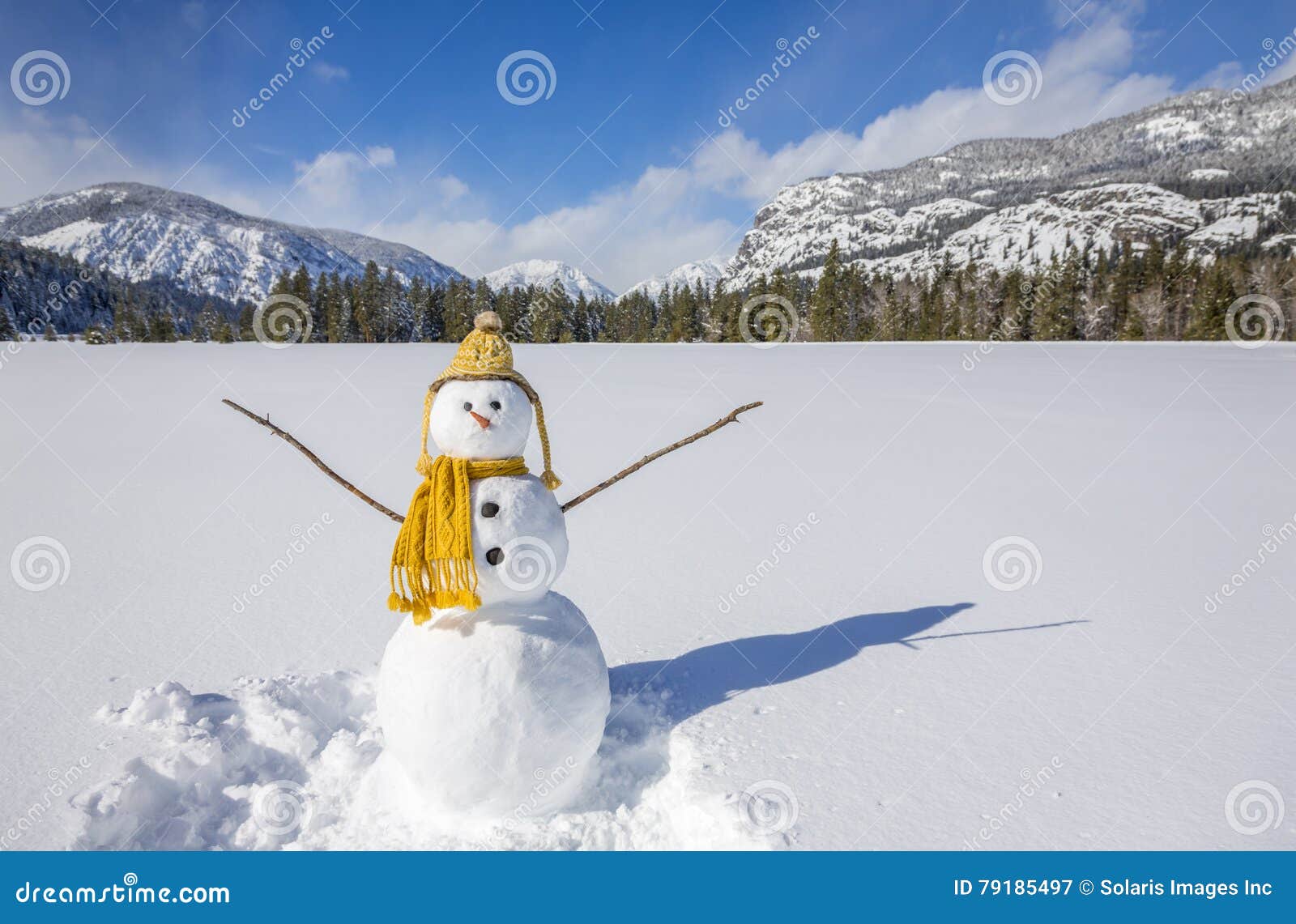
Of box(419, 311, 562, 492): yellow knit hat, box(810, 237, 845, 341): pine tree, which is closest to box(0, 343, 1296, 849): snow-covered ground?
box(419, 311, 562, 492): yellow knit hat

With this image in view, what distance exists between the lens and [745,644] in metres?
3.59

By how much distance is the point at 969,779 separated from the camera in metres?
2.39

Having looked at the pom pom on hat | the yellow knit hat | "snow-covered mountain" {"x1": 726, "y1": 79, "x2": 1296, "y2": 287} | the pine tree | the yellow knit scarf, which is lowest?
the yellow knit scarf

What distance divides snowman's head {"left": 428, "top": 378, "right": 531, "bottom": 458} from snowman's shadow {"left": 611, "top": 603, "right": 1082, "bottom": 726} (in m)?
1.57

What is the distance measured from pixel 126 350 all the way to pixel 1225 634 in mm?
31111

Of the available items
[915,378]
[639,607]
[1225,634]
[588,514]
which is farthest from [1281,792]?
[915,378]

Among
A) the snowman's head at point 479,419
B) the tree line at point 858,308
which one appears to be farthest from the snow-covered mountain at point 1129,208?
the snowman's head at point 479,419

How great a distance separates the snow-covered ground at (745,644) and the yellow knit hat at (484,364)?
1457 mm

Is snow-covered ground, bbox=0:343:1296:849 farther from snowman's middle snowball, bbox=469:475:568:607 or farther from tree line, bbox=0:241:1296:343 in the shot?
tree line, bbox=0:241:1296:343

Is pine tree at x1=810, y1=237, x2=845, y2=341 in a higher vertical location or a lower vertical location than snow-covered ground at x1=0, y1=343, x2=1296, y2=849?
higher

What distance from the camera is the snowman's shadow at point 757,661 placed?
122 inches

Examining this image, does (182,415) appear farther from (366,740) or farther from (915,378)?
(915,378)

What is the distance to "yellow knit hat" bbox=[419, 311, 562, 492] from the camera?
236 centimetres

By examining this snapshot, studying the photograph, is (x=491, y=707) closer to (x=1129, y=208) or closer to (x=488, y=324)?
(x=488, y=324)
